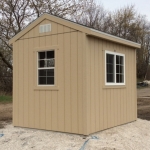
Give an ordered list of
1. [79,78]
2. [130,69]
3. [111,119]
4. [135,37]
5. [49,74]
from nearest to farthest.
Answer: [79,78]
[49,74]
[111,119]
[130,69]
[135,37]

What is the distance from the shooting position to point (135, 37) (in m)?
34.3

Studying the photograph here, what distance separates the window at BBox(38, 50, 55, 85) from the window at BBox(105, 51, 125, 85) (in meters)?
1.51

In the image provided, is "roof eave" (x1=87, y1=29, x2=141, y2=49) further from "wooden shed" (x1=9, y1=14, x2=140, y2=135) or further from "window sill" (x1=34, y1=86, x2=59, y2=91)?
"window sill" (x1=34, y1=86, x2=59, y2=91)

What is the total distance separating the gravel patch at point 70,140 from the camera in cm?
567

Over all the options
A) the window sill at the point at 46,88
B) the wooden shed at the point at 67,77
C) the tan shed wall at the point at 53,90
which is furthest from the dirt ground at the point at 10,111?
the window sill at the point at 46,88

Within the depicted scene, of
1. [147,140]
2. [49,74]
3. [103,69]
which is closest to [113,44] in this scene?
[103,69]

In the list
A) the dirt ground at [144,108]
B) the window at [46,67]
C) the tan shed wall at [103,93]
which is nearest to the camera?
the tan shed wall at [103,93]

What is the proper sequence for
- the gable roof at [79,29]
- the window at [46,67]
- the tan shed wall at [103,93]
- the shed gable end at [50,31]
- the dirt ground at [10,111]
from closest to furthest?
the gable roof at [79,29]
the tan shed wall at [103,93]
the shed gable end at [50,31]
the window at [46,67]
the dirt ground at [10,111]

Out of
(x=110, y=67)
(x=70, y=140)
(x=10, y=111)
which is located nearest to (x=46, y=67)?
(x=110, y=67)

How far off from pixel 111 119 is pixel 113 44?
2176 millimetres

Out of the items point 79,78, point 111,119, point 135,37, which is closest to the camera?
point 79,78

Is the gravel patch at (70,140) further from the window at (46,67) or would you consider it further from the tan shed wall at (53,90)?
the window at (46,67)

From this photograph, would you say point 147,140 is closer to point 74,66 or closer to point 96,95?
point 96,95

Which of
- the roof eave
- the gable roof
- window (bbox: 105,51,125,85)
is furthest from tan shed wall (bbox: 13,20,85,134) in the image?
window (bbox: 105,51,125,85)
